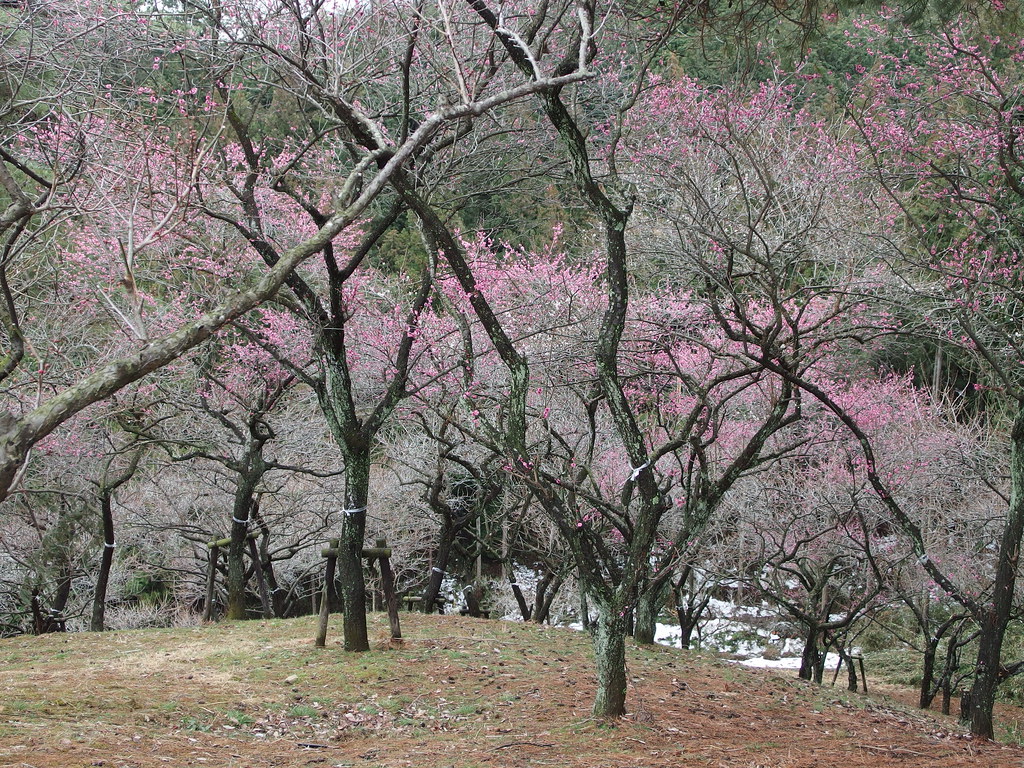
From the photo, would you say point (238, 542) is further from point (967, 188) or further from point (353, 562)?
point (967, 188)

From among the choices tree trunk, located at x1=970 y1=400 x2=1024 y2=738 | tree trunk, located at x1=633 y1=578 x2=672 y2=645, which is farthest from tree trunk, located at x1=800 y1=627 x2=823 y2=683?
tree trunk, located at x1=970 y1=400 x2=1024 y2=738

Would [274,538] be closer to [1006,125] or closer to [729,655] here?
[729,655]

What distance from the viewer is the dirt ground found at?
4480 millimetres

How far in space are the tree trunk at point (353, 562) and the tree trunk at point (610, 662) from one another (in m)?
2.72

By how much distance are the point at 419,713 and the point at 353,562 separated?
6.31 feet

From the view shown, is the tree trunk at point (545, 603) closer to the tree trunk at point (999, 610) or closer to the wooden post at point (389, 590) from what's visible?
the wooden post at point (389, 590)

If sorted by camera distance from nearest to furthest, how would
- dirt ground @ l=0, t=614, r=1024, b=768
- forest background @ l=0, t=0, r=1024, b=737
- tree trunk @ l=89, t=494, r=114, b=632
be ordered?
1. dirt ground @ l=0, t=614, r=1024, b=768
2. forest background @ l=0, t=0, r=1024, b=737
3. tree trunk @ l=89, t=494, r=114, b=632

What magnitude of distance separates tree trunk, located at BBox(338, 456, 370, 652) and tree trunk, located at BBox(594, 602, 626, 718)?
2715 mm

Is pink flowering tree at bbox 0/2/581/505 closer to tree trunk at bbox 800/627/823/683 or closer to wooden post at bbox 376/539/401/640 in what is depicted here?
wooden post at bbox 376/539/401/640

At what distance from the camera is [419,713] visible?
561cm

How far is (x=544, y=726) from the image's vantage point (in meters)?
5.17

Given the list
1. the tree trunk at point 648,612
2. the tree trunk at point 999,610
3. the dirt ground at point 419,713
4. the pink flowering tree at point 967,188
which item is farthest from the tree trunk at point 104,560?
the tree trunk at point 999,610

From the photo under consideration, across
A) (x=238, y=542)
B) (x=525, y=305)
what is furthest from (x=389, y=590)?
(x=525, y=305)

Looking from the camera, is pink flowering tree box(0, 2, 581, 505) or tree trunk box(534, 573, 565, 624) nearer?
pink flowering tree box(0, 2, 581, 505)
